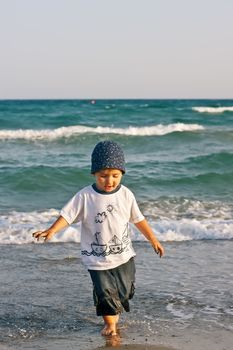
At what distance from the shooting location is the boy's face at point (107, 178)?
4.07 metres

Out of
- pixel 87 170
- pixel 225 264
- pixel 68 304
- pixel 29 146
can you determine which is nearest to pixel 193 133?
pixel 29 146

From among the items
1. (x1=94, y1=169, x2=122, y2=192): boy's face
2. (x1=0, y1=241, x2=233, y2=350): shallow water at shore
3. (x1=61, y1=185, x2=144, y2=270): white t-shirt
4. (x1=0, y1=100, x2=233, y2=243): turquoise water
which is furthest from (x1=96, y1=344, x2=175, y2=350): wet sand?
(x1=0, y1=100, x2=233, y2=243): turquoise water

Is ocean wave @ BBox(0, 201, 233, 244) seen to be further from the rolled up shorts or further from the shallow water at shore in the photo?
the rolled up shorts

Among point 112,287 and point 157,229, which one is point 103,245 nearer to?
point 112,287

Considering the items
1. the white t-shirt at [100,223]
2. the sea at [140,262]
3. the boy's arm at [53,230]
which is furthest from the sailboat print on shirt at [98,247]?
the sea at [140,262]

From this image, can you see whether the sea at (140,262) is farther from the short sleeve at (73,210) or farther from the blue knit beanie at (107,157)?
the blue knit beanie at (107,157)

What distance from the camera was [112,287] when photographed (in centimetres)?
420

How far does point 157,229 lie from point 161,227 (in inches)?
2.9

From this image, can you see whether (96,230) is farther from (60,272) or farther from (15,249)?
(15,249)

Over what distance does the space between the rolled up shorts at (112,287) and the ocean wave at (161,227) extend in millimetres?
3191

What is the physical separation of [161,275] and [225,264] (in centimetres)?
77

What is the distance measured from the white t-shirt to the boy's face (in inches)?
2.1

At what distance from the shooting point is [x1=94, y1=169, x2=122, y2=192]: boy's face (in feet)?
13.4

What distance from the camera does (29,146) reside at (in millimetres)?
20484
